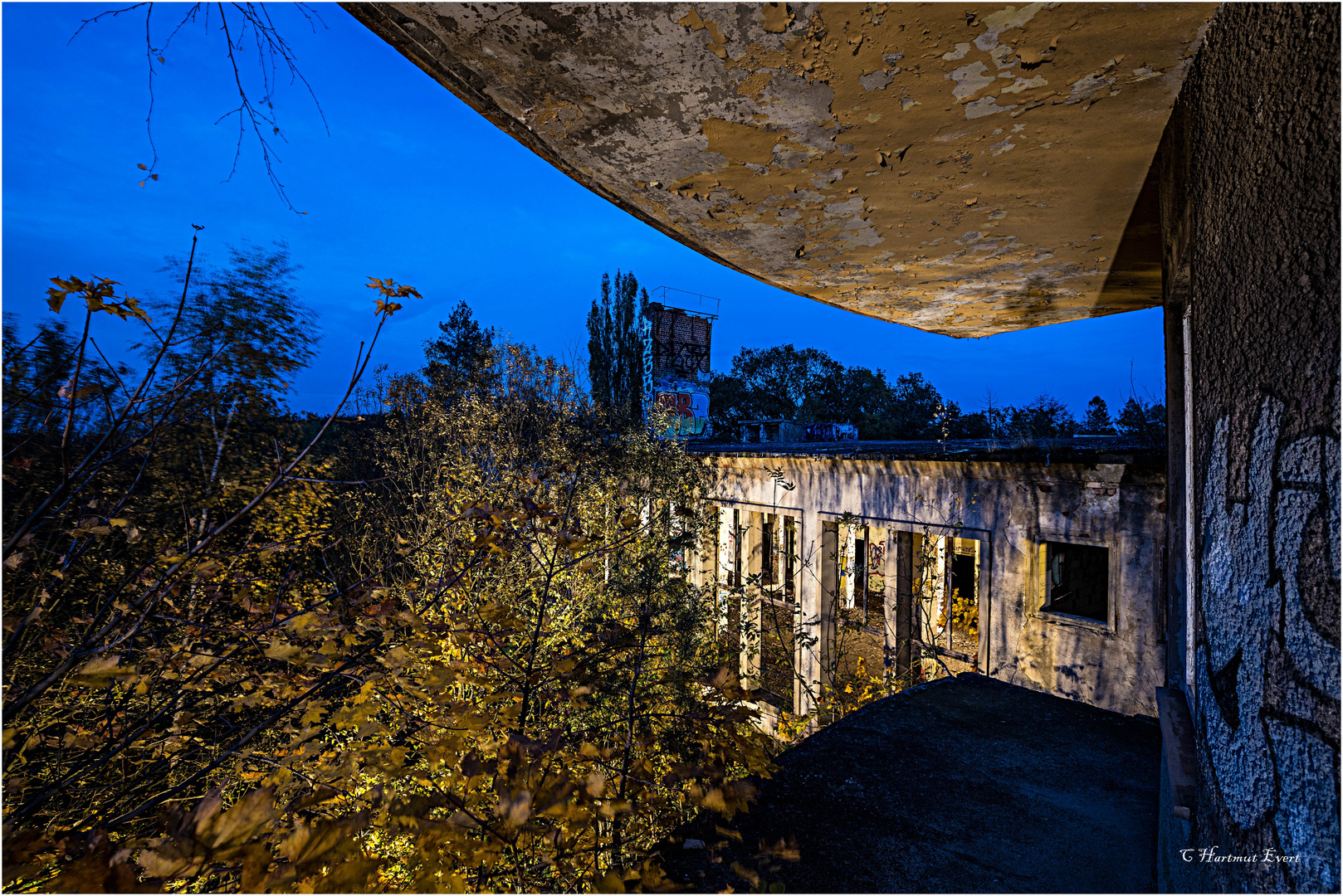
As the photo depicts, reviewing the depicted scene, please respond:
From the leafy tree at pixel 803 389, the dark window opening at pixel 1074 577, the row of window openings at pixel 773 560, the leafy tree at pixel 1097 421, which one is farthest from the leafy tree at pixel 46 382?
the leafy tree at pixel 803 389

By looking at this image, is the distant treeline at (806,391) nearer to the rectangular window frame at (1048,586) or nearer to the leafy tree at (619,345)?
the leafy tree at (619,345)

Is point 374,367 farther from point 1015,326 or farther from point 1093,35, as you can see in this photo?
point 1093,35

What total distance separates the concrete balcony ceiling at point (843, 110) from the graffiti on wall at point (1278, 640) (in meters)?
1.04

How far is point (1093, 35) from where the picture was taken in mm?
1260

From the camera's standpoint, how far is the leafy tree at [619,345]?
18938mm

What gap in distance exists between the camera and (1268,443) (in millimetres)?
907

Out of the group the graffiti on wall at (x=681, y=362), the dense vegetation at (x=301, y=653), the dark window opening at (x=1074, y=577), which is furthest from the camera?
the graffiti on wall at (x=681, y=362)

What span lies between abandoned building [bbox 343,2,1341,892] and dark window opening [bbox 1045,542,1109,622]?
8.63 feet

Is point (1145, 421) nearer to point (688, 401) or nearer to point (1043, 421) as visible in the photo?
point (1043, 421)

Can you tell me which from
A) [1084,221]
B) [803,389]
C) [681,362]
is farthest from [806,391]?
[1084,221]

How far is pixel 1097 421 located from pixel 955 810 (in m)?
8.55

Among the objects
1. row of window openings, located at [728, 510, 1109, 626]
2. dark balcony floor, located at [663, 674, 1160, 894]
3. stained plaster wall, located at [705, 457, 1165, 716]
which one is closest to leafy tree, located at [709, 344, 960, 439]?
row of window openings, located at [728, 510, 1109, 626]

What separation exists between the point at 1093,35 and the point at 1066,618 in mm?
5242

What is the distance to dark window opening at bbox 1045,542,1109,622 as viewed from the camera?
18.0ft
